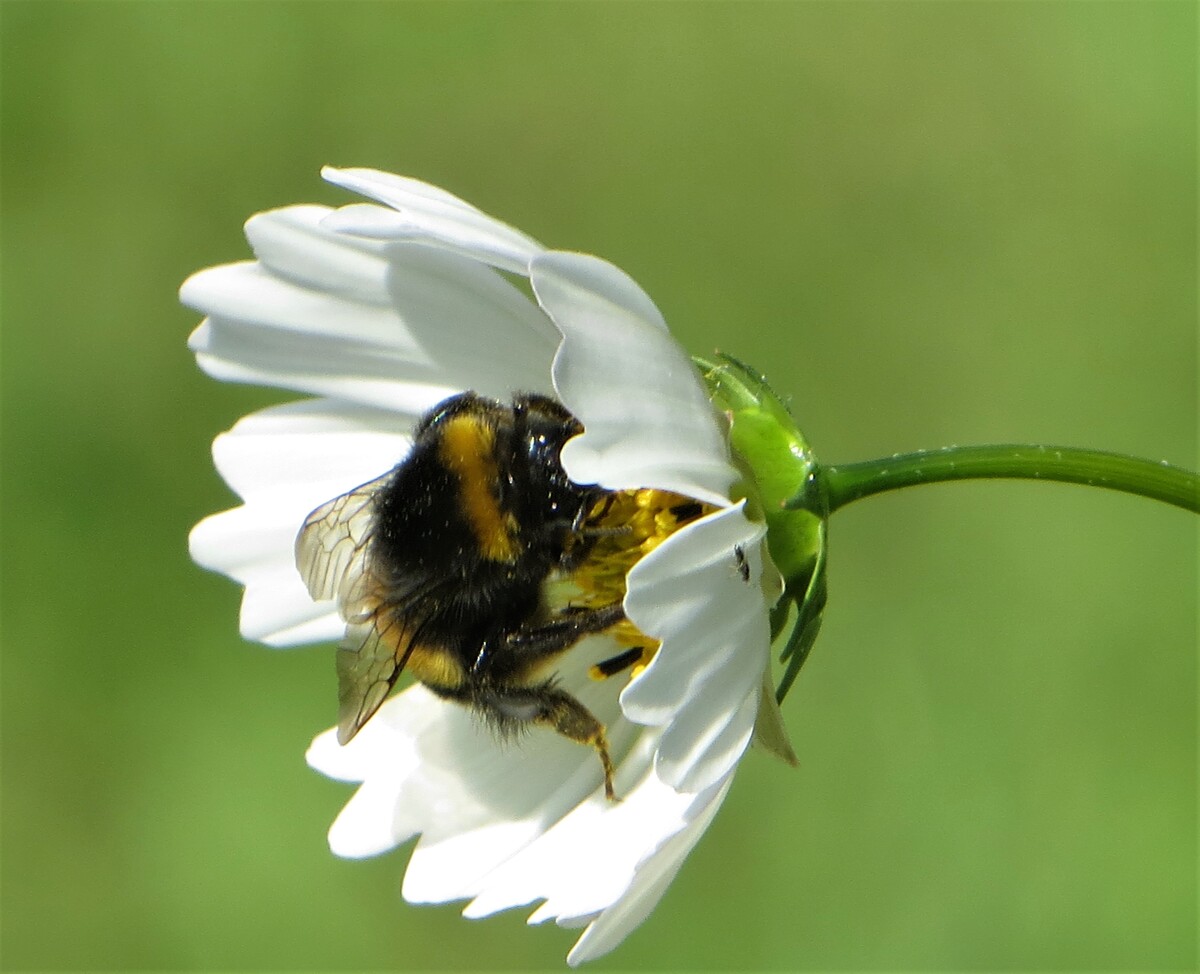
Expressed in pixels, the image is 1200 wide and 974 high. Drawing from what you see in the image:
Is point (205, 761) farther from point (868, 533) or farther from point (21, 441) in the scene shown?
point (868, 533)

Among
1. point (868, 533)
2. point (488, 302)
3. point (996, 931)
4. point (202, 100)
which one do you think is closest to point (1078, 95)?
point (868, 533)

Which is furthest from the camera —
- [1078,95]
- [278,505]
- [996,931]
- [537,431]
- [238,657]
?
[1078,95]

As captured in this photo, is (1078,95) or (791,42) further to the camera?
(791,42)

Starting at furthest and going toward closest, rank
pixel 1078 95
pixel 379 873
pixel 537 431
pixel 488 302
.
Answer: pixel 1078 95 < pixel 379 873 < pixel 488 302 < pixel 537 431

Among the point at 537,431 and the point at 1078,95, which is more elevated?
the point at 1078,95

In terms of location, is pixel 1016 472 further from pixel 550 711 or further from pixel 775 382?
pixel 775 382

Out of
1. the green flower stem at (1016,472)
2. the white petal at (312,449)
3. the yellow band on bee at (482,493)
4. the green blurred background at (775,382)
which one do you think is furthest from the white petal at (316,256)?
the green blurred background at (775,382)

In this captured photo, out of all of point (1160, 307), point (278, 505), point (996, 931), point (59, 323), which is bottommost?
point (996, 931)

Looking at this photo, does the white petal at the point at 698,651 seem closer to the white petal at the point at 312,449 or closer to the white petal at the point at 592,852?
the white petal at the point at 592,852
